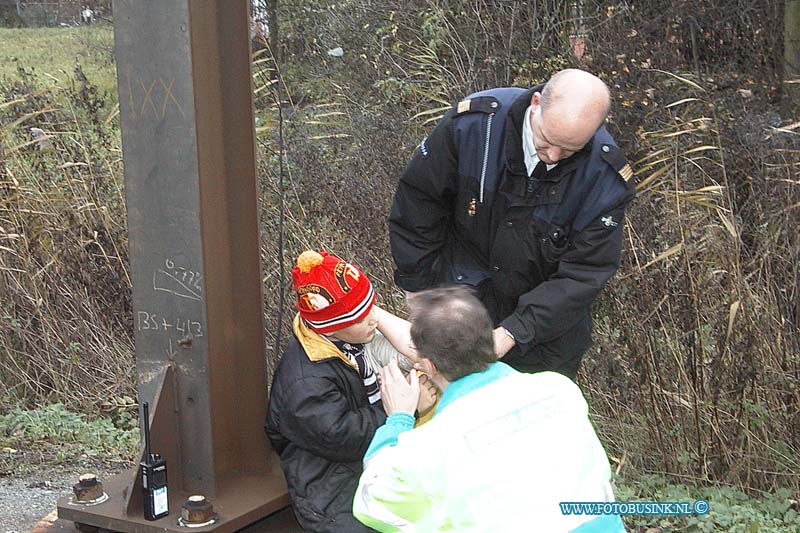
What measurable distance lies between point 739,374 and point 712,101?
7.29 ft

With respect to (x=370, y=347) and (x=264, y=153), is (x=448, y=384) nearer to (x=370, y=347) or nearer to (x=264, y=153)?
(x=370, y=347)

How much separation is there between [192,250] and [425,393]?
883 mm

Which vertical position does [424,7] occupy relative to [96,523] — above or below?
above

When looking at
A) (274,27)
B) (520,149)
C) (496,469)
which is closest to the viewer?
(496,469)

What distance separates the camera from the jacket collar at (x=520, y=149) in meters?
3.51

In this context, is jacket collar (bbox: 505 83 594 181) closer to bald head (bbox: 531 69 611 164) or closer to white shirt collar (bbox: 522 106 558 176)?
white shirt collar (bbox: 522 106 558 176)

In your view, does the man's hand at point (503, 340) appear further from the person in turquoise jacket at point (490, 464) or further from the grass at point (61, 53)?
the grass at point (61, 53)

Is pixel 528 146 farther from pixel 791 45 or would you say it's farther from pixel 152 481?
pixel 791 45

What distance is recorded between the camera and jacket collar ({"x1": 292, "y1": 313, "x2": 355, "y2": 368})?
3.29 metres

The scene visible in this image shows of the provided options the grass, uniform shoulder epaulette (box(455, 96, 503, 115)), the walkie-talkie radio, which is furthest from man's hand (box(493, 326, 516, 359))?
the grass

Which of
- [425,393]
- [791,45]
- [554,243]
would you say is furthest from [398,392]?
[791,45]

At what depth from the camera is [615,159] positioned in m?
3.55

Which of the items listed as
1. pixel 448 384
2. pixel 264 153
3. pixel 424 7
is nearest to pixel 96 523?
pixel 448 384

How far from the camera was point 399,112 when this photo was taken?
22.9ft
